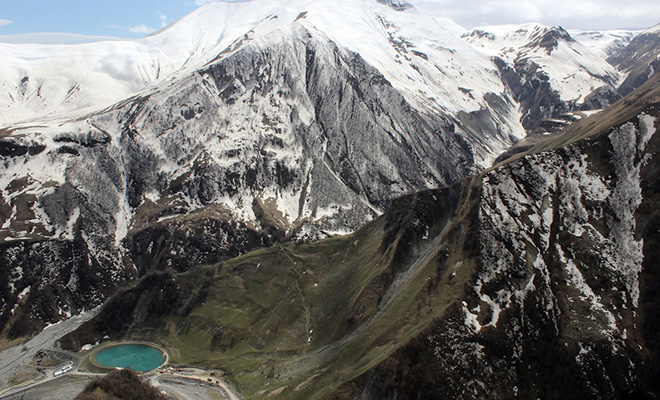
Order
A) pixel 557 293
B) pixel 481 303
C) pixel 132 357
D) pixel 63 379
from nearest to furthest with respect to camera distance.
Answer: pixel 481 303
pixel 557 293
pixel 63 379
pixel 132 357

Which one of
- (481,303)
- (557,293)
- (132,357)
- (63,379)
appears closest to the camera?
(481,303)

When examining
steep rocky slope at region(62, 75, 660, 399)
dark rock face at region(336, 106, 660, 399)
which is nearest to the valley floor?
steep rocky slope at region(62, 75, 660, 399)

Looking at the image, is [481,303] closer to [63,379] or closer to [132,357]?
[132,357]

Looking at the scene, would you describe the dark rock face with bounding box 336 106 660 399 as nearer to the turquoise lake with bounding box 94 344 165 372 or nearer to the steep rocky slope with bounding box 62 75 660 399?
the steep rocky slope with bounding box 62 75 660 399

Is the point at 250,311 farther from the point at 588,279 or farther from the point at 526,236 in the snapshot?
the point at 588,279

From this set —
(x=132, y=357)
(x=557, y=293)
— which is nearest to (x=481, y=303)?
(x=557, y=293)

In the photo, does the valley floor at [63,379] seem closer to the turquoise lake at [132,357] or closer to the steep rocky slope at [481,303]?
the steep rocky slope at [481,303]
